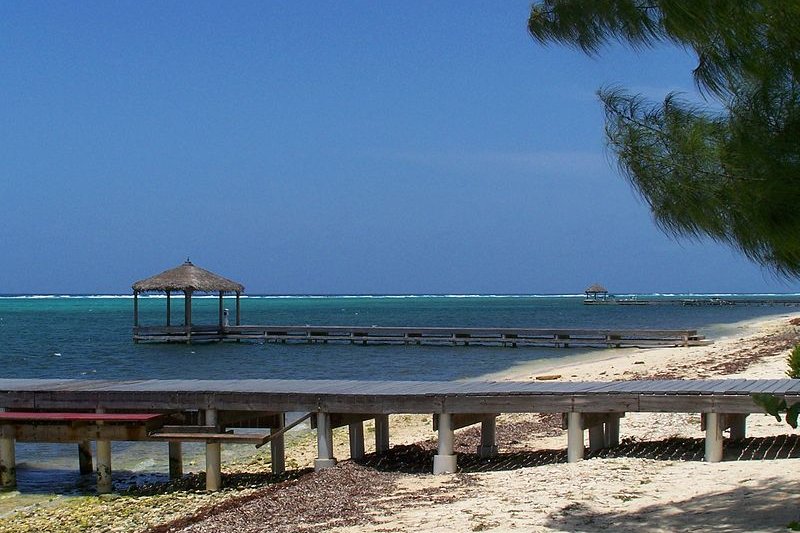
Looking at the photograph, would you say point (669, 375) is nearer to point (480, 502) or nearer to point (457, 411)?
point (457, 411)

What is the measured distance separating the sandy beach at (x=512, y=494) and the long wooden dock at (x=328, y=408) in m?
0.38

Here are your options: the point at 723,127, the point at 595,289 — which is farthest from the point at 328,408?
the point at 595,289

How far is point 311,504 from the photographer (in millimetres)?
9664

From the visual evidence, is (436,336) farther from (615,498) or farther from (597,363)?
(615,498)

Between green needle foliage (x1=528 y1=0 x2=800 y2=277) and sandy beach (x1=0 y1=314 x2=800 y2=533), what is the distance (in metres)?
2.26

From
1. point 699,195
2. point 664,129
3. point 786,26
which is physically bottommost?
point 699,195

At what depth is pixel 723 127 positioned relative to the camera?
20.0 feet

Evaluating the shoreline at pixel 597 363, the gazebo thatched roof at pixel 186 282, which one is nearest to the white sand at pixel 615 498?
the shoreline at pixel 597 363

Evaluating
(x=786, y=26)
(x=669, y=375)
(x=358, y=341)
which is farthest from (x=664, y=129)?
(x=358, y=341)

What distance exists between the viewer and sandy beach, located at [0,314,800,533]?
7.84 metres

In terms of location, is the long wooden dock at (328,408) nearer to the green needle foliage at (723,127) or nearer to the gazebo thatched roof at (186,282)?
the green needle foliage at (723,127)

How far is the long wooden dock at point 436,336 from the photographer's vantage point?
140ft

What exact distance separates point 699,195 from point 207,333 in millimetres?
45208

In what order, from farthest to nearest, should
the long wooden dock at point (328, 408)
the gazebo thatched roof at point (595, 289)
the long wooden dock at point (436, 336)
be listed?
the gazebo thatched roof at point (595, 289)
the long wooden dock at point (436, 336)
the long wooden dock at point (328, 408)
